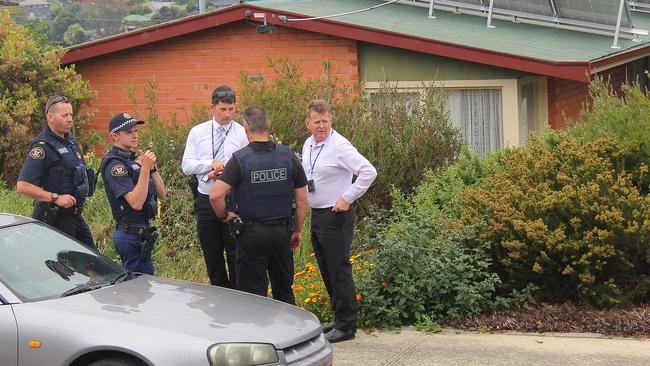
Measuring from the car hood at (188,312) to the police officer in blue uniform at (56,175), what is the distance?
1489 mm

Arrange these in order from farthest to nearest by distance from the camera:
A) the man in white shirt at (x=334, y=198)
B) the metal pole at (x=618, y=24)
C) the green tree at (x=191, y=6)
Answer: the green tree at (x=191, y=6), the metal pole at (x=618, y=24), the man in white shirt at (x=334, y=198)

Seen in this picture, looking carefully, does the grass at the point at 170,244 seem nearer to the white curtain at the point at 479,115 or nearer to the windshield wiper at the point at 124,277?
the windshield wiper at the point at 124,277

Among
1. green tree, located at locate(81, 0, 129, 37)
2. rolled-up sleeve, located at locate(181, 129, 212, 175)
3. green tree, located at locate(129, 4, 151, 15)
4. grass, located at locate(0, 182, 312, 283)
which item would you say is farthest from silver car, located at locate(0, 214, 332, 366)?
green tree, located at locate(129, 4, 151, 15)

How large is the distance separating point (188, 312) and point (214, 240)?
205cm

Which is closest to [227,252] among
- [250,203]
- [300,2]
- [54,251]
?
[250,203]

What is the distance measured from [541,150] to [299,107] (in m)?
3.51

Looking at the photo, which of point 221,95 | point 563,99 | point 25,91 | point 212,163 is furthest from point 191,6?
point 212,163

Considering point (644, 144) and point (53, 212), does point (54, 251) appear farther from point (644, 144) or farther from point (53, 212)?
point (644, 144)

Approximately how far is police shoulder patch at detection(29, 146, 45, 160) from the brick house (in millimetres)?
5058

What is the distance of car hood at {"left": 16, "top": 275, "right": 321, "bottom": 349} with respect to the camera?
573 cm

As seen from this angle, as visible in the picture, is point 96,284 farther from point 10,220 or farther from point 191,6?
point 191,6

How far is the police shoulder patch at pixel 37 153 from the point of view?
7.79 meters

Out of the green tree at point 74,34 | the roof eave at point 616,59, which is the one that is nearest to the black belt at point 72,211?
the roof eave at point 616,59

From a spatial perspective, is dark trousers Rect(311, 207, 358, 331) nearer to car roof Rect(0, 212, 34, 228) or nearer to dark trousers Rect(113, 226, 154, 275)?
dark trousers Rect(113, 226, 154, 275)
